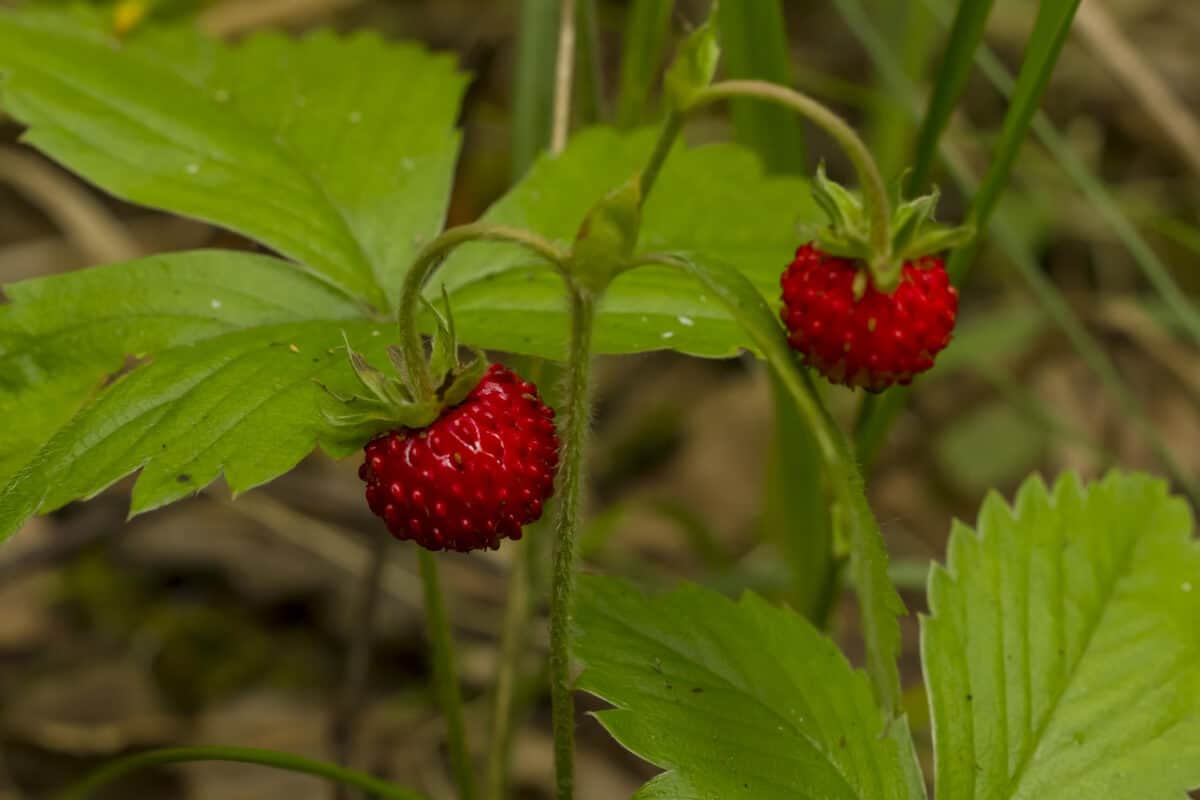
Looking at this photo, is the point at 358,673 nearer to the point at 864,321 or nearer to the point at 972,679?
the point at 972,679

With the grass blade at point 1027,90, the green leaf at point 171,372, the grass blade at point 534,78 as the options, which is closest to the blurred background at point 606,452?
the grass blade at point 534,78

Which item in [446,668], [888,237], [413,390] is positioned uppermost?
[888,237]

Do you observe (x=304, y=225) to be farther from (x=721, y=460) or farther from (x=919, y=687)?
(x=721, y=460)

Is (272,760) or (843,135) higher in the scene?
(843,135)

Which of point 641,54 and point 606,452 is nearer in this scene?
point 641,54

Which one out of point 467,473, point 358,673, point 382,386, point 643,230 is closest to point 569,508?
point 467,473

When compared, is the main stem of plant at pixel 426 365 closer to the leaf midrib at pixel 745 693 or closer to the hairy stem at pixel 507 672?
the leaf midrib at pixel 745 693

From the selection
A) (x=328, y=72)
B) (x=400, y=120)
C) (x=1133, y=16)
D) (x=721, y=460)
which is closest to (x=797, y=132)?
(x=400, y=120)
